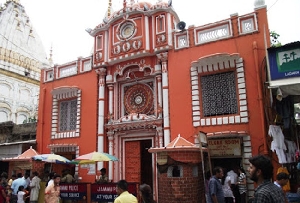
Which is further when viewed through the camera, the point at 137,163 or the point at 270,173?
the point at 137,163

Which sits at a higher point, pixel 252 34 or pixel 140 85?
pixel 252 34

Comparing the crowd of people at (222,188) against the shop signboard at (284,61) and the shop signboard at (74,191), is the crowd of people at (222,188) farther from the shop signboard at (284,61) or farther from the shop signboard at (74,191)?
the shop signboard at (284,61)

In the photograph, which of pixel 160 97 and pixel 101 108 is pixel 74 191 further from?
pixel 160 97

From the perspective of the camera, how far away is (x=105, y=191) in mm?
9195

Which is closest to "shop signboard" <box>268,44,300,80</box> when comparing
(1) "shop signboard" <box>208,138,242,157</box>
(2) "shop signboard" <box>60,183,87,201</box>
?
(1) "shop signboard" <box>208,138,242,157</box>

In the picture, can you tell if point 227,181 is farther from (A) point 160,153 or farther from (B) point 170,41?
(B) point 170,41

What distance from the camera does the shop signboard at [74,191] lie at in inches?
384

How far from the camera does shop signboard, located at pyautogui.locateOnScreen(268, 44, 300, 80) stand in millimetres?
7465

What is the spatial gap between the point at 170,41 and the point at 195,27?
1.20 meters

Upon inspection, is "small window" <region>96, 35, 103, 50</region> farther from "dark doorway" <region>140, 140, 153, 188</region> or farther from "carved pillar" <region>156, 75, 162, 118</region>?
"dark doorway" <region>140, 140, 153, 188</region>

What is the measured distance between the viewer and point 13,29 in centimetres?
3139

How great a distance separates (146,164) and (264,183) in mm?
10410

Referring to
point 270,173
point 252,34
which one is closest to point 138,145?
point 252,34

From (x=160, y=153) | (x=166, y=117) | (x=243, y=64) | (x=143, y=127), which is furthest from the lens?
(x=143, y=127)
